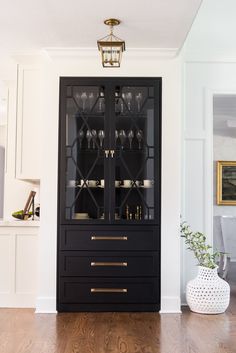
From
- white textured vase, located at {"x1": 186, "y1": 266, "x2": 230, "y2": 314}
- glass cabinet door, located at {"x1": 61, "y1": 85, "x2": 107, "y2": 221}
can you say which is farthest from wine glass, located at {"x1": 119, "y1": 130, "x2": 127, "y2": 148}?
white textured vase, located at {"x1": 186, "y1": 266, "x2": 230, "y2": 314}

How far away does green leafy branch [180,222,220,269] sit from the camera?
16.9ft

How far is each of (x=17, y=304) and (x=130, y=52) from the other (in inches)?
107

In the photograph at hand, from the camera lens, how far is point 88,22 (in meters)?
4.30

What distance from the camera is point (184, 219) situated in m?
5.49

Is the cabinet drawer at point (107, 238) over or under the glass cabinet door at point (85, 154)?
under

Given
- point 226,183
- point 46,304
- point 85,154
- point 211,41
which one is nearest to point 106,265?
point 46,304

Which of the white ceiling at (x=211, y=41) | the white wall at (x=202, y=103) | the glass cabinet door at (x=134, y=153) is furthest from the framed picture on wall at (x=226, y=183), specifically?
the glass cabinet door at (x=134, y=153)

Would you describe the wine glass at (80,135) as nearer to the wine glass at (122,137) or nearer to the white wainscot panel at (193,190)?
the wine glass at (122,137)

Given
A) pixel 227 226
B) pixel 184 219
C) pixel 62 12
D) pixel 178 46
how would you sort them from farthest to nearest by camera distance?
pixel 227 226
pixel 184 219
pixel 178 46
pixel 62 12

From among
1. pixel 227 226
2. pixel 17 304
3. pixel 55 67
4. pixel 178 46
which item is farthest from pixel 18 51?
pixel 227 226

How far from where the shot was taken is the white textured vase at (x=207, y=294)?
195 inches

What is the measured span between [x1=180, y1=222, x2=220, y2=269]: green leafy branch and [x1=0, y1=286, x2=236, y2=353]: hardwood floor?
1.66 feet

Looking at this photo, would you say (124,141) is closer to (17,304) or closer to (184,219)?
(184,219)

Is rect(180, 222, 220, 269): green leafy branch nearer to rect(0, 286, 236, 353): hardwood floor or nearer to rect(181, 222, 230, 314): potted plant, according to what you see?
rect(181, 222, 230, 314): potted plant
